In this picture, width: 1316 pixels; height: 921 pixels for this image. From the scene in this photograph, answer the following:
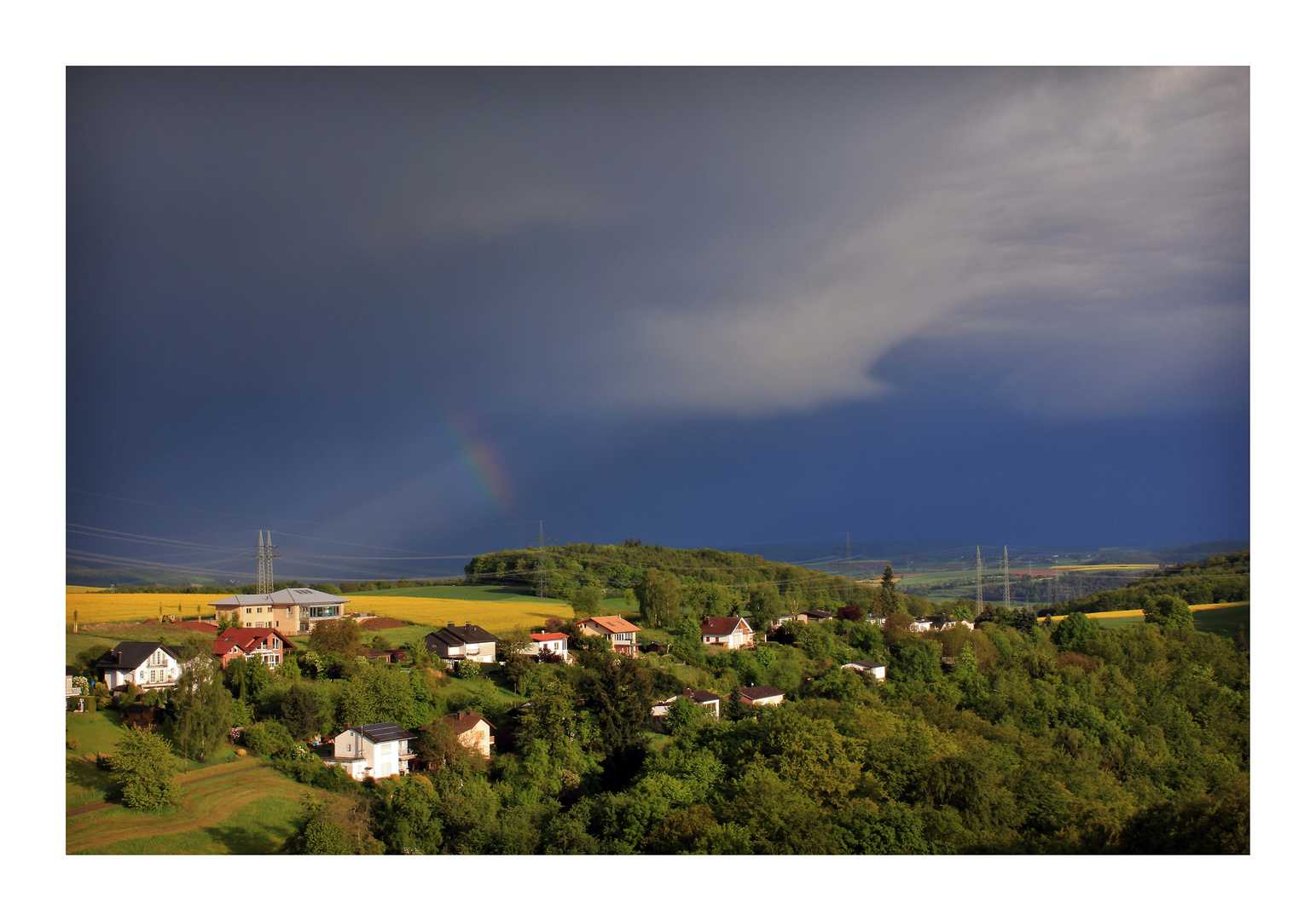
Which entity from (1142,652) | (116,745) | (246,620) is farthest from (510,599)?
(1142,652)

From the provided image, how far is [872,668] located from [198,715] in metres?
10.7

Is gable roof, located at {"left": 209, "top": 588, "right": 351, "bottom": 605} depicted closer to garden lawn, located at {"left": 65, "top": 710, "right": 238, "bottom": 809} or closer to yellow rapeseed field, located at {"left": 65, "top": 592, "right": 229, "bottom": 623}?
yellow rapeseed field, located at {"left": 65, "top": 592, "right": 229, "bottom": 623}

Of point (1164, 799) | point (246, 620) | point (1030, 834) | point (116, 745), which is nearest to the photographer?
point (1030, 834)

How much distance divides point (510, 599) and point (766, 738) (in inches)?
340

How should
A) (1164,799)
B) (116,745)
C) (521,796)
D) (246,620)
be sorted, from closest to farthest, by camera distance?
(116,745), (521,796), (1164,799), (246,620)

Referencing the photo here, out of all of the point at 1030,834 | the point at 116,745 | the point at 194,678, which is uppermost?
the point at 194,678

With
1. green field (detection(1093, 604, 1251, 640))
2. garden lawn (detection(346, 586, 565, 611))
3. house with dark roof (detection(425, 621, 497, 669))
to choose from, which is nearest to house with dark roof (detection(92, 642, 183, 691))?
house with dark roof (detection(425, 621, 497, 669))

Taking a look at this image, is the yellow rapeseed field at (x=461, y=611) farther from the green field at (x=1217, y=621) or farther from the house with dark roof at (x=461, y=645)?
the green field at (x=1217, y=621)

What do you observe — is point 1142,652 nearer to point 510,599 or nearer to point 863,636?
point 863,636

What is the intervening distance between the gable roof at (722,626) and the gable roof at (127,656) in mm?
9208

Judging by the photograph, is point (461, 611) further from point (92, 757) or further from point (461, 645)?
point (92, 757)

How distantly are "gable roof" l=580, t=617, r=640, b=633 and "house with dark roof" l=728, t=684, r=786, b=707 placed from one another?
270 cm

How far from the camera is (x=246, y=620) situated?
11906 millimetres

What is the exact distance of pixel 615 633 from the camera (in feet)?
46.1
